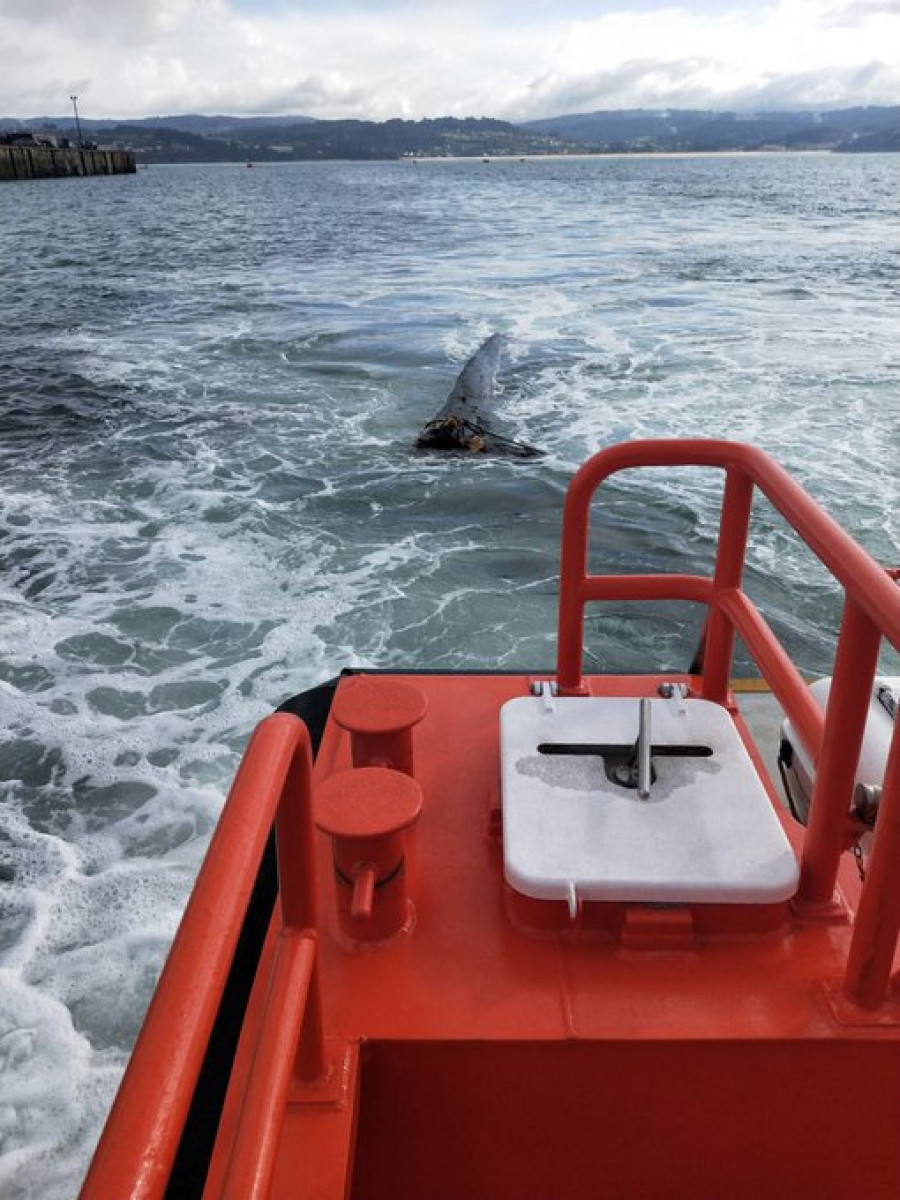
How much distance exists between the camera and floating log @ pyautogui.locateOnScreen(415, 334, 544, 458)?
11.7 m

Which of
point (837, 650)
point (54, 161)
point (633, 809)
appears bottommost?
point (633, 809)

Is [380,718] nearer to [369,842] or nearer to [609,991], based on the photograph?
[369,842]

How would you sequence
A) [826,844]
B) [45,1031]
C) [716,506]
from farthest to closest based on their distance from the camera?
[716,506], [45,1031], [826,844]

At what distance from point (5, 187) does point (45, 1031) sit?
9782cm

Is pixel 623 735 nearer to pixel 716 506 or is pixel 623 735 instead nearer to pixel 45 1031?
pixel 45 1031

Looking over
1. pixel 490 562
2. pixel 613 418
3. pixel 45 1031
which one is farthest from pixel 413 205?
pixel 45 1031

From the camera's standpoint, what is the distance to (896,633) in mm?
1605

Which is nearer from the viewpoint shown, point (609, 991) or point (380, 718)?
point (609, 991)

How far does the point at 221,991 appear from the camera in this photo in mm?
981

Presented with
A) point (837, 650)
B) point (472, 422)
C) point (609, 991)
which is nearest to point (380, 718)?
point (609, 991)

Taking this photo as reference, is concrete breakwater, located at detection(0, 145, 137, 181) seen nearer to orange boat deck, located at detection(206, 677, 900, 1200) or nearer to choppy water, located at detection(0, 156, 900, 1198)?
choppy water, located at detection(0, 156, 900, 1198)

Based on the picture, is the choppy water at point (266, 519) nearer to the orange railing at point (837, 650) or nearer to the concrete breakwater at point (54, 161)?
the orange railing at point (837, 650)

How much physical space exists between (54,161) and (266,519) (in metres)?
105

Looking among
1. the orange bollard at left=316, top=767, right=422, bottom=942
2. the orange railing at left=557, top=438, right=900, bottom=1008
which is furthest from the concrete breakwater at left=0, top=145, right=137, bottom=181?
the orange bollard at left=316, top=767, right=422, bottom=942
